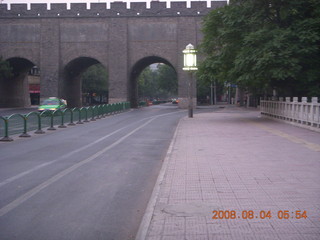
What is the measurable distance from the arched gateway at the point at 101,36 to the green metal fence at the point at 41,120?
1994 cm

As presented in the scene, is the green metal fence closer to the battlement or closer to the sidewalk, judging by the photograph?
the sidewalk

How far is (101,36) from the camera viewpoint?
164 ft

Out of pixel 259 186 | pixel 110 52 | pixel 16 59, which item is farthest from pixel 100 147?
pixel 16 59

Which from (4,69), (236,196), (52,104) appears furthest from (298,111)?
(4,69)

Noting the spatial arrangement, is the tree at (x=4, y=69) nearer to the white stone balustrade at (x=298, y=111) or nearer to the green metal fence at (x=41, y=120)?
the green metal fence at (x=41, y=120)

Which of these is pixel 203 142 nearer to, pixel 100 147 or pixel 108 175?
pixel 100 147

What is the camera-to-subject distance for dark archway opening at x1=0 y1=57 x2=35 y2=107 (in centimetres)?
5281

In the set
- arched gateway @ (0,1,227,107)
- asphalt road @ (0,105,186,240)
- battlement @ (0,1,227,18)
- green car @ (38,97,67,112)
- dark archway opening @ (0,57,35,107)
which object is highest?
battlement @ (0,1,227,18)

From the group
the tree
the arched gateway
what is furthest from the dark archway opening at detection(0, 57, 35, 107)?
the arched gateway

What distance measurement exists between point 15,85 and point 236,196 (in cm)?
5222

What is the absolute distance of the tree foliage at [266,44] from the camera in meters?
21.5

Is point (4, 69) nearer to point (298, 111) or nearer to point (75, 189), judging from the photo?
point (298, 111)

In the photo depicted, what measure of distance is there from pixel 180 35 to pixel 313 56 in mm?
28024

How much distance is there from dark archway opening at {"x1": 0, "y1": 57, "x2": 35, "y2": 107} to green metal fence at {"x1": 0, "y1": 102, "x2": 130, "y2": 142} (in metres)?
26.2
